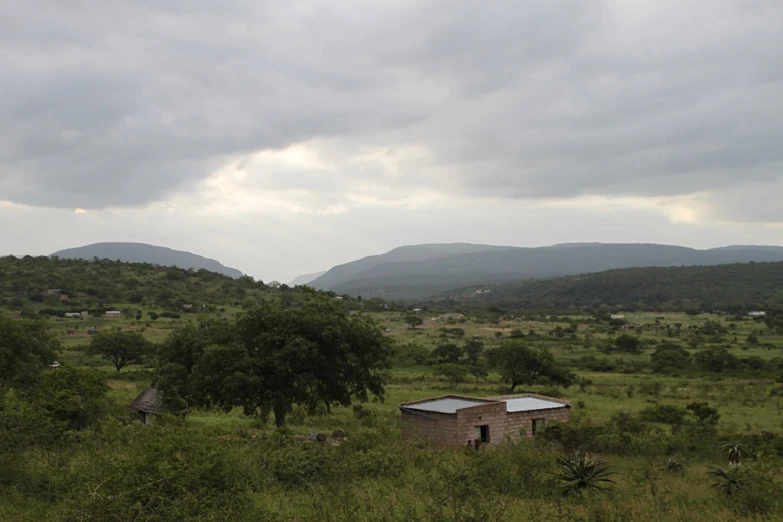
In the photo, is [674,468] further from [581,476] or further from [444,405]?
[444,405]

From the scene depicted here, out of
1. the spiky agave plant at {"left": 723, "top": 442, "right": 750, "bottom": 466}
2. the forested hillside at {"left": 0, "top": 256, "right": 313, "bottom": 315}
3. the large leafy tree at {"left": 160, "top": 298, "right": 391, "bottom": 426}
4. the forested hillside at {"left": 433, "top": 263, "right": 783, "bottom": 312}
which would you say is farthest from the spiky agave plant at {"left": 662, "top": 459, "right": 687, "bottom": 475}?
the forested hillside at {"left": 433, "top": 263, "right": 783, "bottom": 312}

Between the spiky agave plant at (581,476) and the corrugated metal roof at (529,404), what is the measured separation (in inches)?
363

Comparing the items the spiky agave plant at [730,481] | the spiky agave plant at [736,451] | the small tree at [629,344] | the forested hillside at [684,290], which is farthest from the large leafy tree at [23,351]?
the forested hillside at [684,290]

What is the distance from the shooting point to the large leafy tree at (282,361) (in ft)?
77.7

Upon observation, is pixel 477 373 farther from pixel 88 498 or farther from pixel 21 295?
pixel 21 295

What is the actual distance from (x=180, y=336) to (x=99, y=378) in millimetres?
5173

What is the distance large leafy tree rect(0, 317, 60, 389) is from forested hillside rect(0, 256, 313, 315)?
41790mm

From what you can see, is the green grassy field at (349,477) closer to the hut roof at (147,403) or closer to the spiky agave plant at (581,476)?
the spiky agave plant at (581,476)

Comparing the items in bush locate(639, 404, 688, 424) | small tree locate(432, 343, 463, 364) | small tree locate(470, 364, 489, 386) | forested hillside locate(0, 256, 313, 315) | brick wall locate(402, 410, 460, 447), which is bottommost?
small tree locate(470, 364, 489, 386)

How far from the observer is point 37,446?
13.3 meters

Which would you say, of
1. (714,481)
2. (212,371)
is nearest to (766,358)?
(714,481)

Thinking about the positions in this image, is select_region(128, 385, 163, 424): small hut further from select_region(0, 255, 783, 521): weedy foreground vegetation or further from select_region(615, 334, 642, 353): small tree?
select_region(615, 334, 642, 353): small tree

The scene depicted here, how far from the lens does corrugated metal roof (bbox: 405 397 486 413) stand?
76.0 ft

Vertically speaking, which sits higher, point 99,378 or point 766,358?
point 99,378
